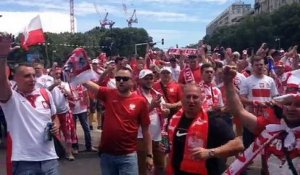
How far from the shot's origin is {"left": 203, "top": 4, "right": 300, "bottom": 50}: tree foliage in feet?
248

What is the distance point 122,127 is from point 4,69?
1890 mm

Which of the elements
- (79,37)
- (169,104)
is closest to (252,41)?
(79,37)

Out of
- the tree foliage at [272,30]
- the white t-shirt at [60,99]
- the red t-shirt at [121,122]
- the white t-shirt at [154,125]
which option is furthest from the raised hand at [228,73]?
the tree foliage at [272,30]

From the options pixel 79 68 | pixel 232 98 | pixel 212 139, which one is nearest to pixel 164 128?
pixel 79 68

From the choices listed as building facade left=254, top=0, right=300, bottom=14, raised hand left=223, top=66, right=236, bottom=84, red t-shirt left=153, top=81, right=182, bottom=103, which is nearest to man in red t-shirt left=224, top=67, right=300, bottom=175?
raised hand left=223, top=66, right=236, bottom=84

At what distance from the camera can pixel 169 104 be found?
29.5 ft

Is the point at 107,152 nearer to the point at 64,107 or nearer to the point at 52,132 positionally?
the point at 52,132

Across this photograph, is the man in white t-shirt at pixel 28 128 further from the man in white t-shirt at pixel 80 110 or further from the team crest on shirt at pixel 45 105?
the man in white t-shirt at pixel 80 110

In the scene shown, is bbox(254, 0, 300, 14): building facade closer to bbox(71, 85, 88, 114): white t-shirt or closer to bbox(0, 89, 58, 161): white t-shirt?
bbox(71, 85, 88, 114): white t-shirt

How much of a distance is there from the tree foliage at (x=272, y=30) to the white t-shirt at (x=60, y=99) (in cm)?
6561

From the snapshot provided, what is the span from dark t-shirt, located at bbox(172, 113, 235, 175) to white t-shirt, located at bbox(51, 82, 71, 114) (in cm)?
580

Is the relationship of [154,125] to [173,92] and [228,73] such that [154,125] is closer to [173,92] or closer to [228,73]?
[173,92]

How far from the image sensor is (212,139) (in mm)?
5000

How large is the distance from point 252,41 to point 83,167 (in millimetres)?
78380
